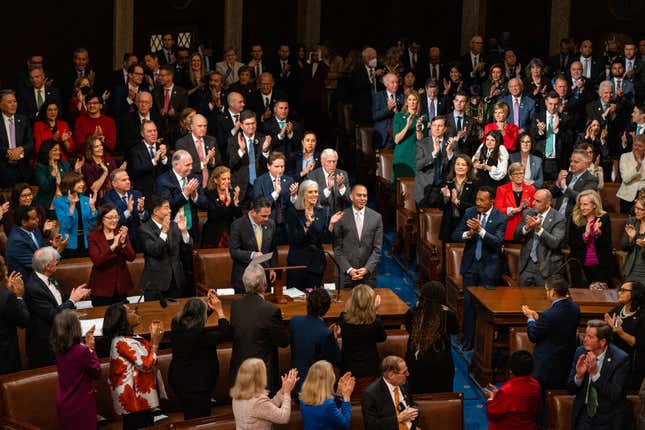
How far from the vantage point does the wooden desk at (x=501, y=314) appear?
8383 millimetres

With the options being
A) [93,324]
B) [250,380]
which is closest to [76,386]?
[93,324]

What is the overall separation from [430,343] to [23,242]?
322 centimetres

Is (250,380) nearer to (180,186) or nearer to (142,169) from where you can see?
(180,186)

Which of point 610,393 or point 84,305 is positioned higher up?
point 84,305

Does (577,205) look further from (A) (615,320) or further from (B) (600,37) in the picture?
(B) (600,37)

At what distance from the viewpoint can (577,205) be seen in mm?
8984

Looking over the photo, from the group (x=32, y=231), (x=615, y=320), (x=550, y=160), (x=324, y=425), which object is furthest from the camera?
(x=550, y=160)

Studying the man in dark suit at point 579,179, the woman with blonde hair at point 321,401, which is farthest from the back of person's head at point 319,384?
the man in dark suit at point 579,179

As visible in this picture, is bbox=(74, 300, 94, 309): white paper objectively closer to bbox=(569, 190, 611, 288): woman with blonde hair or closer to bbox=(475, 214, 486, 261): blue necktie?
bbox=(475, 214, 486, 261): blue necktie

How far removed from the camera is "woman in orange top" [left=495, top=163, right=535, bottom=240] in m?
9.60

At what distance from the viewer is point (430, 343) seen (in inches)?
275

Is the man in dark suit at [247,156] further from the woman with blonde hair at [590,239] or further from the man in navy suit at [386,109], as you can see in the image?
the woman with blonde hair at [590,239]

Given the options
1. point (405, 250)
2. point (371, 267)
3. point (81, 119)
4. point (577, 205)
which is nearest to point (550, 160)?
point (405, 250)

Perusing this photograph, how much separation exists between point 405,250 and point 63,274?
12.1ft
